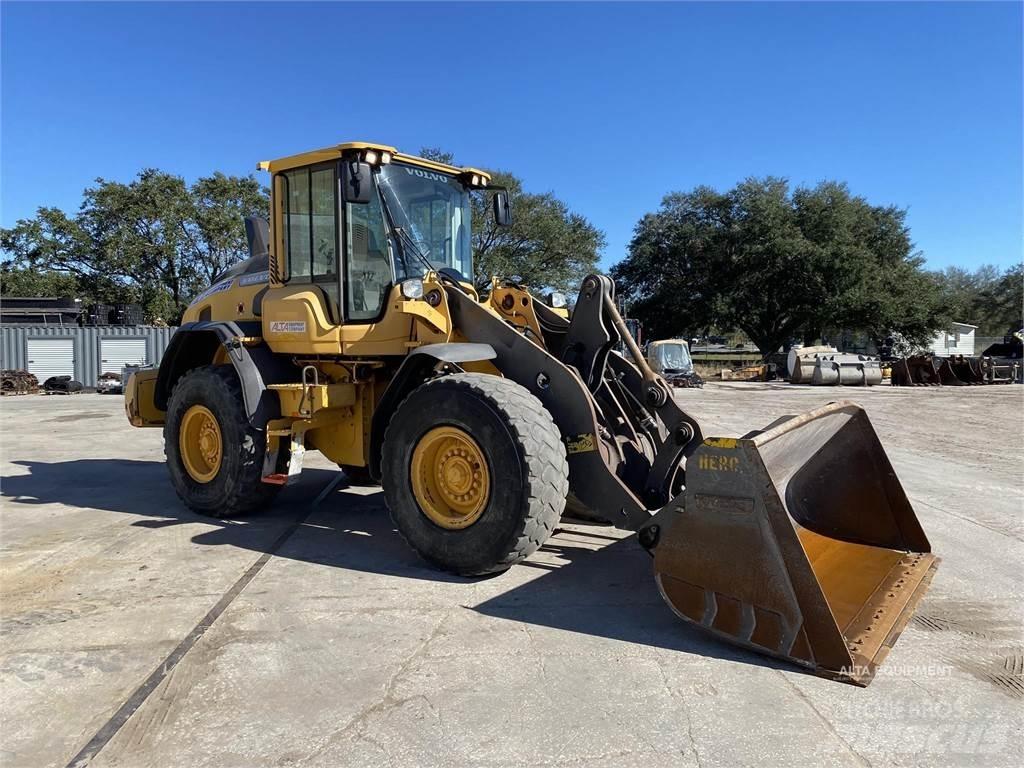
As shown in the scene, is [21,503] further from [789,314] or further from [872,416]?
[789,314]

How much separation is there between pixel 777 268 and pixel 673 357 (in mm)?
11452

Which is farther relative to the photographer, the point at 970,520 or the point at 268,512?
the point at 268,512

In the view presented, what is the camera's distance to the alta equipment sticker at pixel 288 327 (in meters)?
5.63

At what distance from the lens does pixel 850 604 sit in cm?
381

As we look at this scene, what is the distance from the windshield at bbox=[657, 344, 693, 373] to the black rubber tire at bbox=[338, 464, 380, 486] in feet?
75.5

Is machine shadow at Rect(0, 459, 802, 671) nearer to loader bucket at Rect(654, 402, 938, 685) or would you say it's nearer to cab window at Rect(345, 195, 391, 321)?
loader bucket at Rect(654, 402, 938, 685)

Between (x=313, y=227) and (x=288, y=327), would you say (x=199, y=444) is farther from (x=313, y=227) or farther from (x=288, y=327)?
(x=313, y=227)

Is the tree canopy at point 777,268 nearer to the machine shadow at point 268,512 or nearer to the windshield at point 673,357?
the windshield at point 673,357

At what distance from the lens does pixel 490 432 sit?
423 cm

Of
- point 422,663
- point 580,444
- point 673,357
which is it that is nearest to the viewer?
point 422,663

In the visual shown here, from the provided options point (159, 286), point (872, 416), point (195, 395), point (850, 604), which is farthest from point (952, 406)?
point (159, 286)

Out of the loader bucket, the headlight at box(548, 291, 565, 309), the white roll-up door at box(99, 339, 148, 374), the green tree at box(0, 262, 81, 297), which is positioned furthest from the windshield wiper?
the green tree at box(0, 262, 81, 297)

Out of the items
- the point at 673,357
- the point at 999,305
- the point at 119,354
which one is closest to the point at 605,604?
the point at 673,357

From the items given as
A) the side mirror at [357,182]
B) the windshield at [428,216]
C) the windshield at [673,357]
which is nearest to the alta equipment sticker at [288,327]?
the windshield at [428,216]
